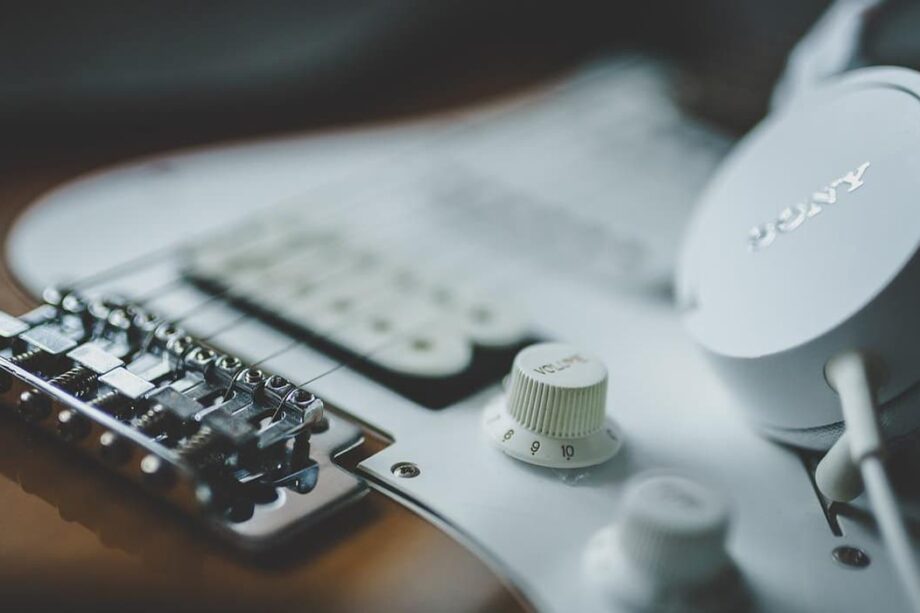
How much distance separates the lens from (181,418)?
462 mm

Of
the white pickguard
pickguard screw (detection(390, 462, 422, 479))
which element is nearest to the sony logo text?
the white pickguard

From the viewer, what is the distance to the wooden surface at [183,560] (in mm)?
422

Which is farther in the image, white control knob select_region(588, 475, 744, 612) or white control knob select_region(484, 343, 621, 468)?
white control knob select_region(484, 343, 621, 468)

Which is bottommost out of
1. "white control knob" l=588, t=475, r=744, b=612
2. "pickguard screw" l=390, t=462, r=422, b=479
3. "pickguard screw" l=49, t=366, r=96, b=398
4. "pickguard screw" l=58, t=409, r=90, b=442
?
"pickguard screw" l=390, t=462, r=422, b=479

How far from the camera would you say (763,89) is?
3.48 ft

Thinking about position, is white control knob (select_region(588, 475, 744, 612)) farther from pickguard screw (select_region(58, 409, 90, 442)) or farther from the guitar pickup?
pickguard screw (select_region(58, 409, 90, 442))

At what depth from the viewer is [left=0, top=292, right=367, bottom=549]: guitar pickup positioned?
1.46 feet

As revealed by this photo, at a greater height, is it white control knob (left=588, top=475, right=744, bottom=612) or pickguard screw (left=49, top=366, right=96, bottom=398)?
pickguard screw (left=49, top=366, right=96, bottom=398)

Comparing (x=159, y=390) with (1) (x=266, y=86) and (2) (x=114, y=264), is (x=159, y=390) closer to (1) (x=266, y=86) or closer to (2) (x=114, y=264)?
(2) (x=114, y=264)

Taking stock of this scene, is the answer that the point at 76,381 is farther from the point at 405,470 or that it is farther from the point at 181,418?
the point at 405,470

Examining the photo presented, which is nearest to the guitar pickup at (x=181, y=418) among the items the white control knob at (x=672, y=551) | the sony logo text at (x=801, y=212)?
the white control knob at (x=672, y=551)

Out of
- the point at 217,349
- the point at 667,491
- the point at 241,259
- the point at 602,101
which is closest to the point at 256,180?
the point at 241,259

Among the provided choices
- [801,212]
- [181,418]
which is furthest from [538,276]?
[181,418]

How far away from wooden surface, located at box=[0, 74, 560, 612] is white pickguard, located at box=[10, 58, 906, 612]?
0.8 inches
